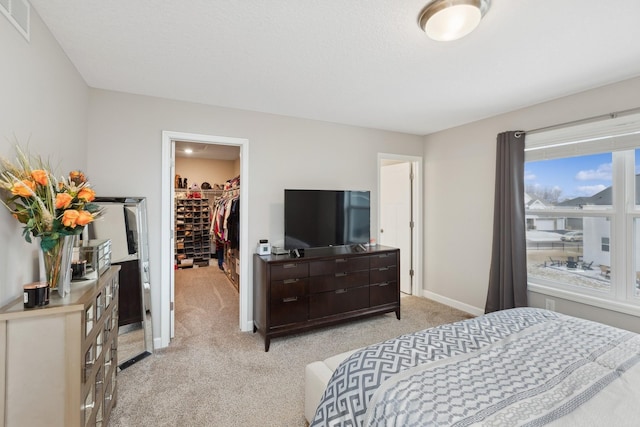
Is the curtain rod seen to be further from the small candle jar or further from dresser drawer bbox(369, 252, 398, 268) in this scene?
the small candle jar

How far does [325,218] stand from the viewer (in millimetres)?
3387

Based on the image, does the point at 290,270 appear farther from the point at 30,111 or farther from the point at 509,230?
the point at 509,230

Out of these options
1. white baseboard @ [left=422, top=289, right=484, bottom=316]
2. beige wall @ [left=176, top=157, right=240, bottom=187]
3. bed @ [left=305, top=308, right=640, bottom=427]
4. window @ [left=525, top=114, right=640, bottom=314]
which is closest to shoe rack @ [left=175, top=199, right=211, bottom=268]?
beige wall @ [left=176, top=157, right=240, bottom=187]

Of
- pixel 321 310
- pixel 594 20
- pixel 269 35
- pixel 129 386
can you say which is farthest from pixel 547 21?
pixel 129 386

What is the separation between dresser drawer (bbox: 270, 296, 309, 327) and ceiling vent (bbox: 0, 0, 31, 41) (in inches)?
99.4

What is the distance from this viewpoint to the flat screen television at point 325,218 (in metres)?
3.22

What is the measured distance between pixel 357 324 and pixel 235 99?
9.29 ft

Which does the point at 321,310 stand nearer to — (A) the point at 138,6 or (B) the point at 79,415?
(B) the point at 79,415

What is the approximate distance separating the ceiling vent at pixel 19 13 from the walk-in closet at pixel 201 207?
4.00m

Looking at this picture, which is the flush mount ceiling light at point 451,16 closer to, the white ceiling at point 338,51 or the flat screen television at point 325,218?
the white ceiling at point 338,51

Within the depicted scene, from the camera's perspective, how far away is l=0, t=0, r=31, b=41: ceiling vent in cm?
134

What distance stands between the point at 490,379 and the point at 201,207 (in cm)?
635

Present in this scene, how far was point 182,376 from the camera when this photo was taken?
7.83 ft

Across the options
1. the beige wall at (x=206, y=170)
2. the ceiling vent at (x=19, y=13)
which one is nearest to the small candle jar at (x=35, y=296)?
the ceiling vent at (x=19, y=13)
